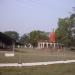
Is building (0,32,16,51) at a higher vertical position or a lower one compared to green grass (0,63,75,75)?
higher

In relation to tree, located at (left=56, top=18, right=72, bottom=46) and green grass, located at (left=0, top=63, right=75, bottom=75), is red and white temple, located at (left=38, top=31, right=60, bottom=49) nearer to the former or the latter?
tree, located at (left=56, top=18, right=72, bottom=46)

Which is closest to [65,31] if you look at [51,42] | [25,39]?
[51,42]

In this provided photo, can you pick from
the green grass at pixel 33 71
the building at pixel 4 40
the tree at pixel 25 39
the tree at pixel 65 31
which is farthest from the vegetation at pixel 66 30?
the green grass at pixel 33 71

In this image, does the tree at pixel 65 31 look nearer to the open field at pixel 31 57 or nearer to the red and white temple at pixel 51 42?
the red and white temple at pixel 51 42

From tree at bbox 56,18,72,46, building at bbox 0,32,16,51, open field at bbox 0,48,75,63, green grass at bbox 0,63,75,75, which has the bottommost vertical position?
A: green grass at bbox 0,63,75,75

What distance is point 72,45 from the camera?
82.2 m

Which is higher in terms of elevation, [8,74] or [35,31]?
[35,31]

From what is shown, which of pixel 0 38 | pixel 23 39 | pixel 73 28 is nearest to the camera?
pixel 0 38

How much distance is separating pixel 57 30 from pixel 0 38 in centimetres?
4427

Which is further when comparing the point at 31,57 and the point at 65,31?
the point at 65,31

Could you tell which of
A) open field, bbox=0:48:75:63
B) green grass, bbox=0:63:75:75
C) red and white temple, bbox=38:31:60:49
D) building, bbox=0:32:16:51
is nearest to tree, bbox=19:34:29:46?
red and white temple, bbox=38:31:60:49

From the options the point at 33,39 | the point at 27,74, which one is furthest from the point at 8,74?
the point at 33,39

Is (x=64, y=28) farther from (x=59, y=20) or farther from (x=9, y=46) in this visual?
(x=9, y=46)

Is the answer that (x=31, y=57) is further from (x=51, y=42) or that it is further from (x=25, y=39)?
(x=25, y=39)
